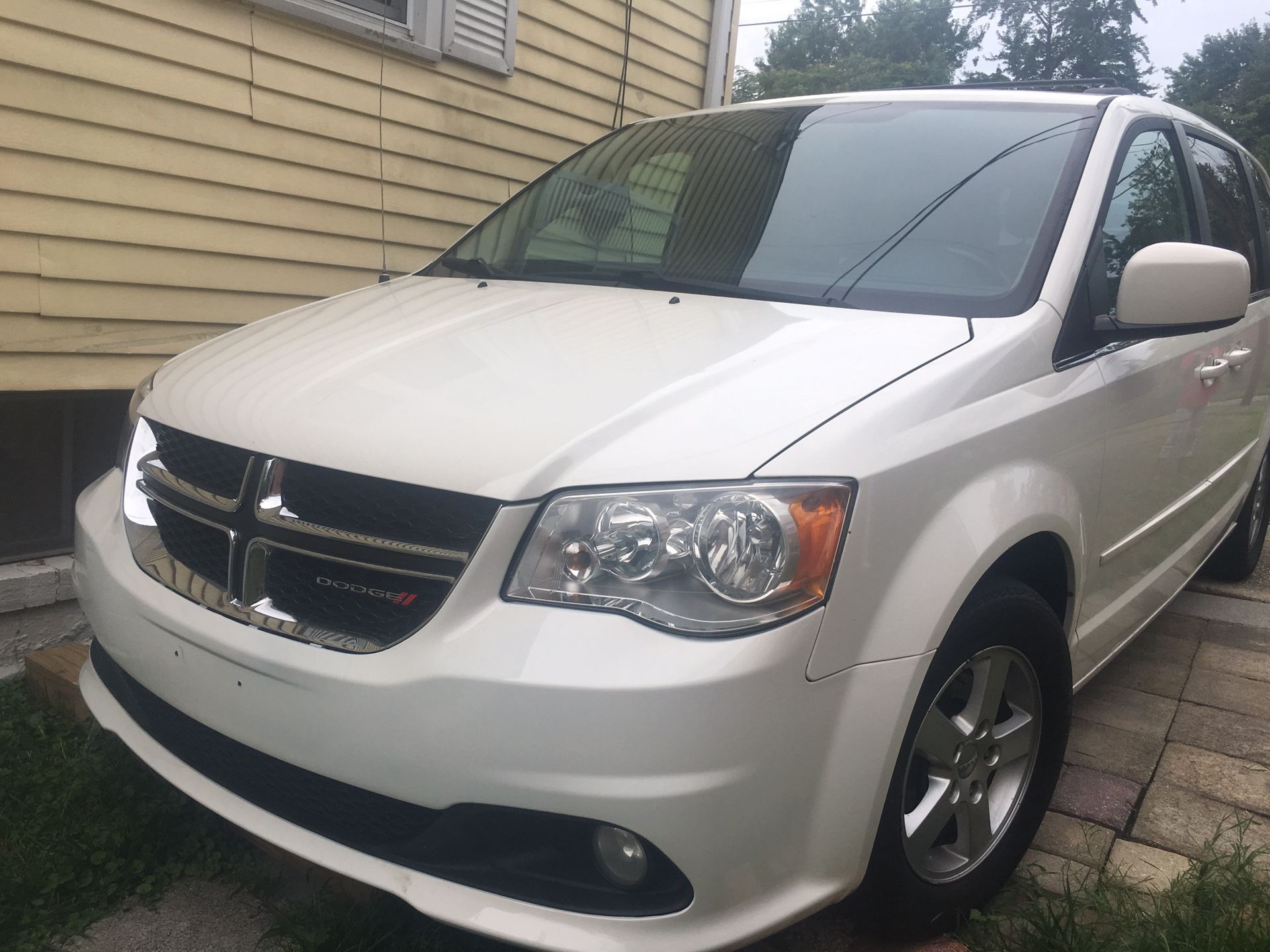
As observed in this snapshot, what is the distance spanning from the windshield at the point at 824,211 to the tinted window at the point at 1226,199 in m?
0.97

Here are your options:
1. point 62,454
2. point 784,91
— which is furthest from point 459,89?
point 784,91

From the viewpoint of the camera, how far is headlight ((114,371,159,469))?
2387 millimetres

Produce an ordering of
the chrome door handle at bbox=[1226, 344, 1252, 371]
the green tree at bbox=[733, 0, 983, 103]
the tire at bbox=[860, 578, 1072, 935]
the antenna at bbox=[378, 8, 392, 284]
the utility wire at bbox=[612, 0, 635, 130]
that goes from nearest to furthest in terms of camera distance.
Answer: the tire at bbox=[860, 578, 1072, 935]
the chrome door handle at bbox=[1226, 344, 1252, 371]
the antenna at bbox=[378, 8, 392, 284]
the utility wire at bbox=[612, 0, 635, 130]
the green tree at bbox=[733, 0, 983, 103]

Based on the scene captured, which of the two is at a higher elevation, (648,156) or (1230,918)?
(648,156)

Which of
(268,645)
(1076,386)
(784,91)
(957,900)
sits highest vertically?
(784,91)

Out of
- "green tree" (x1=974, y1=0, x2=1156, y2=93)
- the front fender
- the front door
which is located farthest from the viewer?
"green tree" (x1=974, y1=0, x2=1156, y2=93)

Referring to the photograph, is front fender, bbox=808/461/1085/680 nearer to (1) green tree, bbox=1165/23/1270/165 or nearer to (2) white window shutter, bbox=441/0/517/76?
(2) white window shutter, bbox=441/0/517/76

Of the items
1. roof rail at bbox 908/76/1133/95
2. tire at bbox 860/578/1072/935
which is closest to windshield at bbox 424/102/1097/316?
roof rail at bbox 908/76/1133/95

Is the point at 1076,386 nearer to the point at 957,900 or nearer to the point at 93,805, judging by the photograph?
the point at 957,900

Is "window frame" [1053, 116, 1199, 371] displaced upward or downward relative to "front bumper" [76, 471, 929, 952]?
upward

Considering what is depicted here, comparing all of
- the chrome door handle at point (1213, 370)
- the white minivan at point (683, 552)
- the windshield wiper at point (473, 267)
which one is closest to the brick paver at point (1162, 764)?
the white minivan at point (683, 552)

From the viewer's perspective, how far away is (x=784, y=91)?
62656mm

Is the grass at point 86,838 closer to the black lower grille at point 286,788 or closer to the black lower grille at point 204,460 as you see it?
the black lower grille at point 286,788

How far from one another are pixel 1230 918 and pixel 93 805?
2373mm
